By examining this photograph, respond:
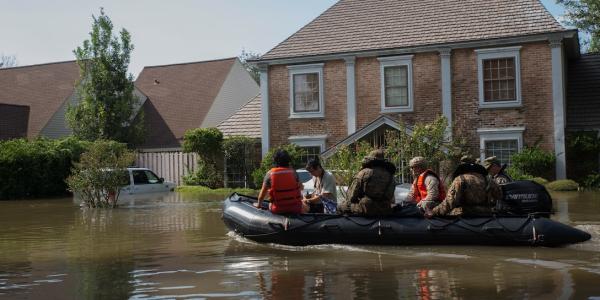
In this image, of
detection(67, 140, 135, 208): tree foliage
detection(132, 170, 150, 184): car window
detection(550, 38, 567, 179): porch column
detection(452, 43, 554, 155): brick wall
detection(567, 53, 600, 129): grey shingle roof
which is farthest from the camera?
detection(567, 53, 600, 129): grey shingle roof

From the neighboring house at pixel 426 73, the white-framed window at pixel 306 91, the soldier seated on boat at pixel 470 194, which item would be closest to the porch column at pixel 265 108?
the neighboring house at pixel 426 73

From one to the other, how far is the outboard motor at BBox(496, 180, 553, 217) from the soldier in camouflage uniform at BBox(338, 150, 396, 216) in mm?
1943

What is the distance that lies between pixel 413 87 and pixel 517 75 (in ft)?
11.9

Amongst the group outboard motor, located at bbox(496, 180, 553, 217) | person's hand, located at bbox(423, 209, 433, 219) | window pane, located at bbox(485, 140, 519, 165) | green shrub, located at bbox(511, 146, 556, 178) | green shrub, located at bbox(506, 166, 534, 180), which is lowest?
person's hand, located at bbox(423, 209, 433, 219)

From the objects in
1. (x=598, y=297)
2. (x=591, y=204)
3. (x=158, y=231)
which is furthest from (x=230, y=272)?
(x=591, y=204)

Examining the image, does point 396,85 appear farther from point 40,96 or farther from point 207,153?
point 40,96

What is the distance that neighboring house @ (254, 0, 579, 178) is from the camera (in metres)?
24.3

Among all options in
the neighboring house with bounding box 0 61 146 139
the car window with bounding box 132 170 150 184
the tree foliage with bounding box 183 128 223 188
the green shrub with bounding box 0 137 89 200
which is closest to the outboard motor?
the car window with bounding box 132 170 150 184

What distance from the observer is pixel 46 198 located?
26797 mm

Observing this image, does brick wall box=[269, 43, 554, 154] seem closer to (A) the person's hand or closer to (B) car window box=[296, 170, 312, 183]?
(B) car window box=[296, 170, 312, 183]

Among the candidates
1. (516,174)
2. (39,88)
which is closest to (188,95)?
(39,88)

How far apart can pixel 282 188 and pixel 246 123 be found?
18.6 metres

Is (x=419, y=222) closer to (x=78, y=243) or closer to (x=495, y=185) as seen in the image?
(x=495, y=185)

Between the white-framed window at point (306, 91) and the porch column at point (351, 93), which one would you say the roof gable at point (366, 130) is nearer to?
the porch column at point (351, 93)
